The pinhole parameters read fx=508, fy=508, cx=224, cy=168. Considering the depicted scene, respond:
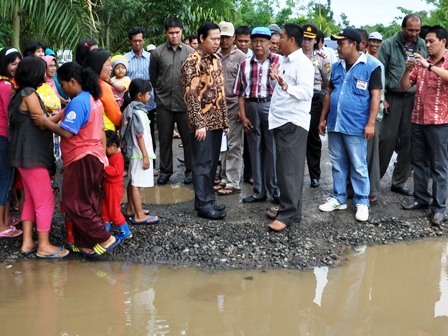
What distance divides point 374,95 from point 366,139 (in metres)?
0.53

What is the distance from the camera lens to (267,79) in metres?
5.54

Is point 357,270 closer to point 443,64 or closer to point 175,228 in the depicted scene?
point 175,228

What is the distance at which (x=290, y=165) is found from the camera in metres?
4.84

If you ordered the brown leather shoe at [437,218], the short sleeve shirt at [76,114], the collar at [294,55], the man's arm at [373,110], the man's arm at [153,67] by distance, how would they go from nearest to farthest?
the short sleeve shirt at [76,114] < the collar at [294,55] < the man's arm at [373,110] < the brown leather shoe at [437,218] < the man's arm at [153,67]

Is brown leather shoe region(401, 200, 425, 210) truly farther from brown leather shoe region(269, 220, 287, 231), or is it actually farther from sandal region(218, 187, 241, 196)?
sandal region(218, 187, 241, 196)

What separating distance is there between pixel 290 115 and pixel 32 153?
2.32 m

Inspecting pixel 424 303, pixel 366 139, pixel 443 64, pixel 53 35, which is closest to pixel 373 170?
pixel 366 139

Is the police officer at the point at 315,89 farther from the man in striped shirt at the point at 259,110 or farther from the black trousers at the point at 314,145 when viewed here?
the man in striped shirt at the point at 259,110

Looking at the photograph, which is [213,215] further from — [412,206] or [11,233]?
[412,206]

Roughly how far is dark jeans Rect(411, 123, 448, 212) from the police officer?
1.23m

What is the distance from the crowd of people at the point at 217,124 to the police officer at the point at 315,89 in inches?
0.6

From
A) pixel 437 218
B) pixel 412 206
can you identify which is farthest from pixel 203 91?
pixel 437 218

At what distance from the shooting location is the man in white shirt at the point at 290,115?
185 inches

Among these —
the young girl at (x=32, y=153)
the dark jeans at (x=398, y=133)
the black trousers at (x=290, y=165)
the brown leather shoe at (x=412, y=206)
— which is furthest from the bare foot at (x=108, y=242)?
the dark jeans at (x=398, y=133)
